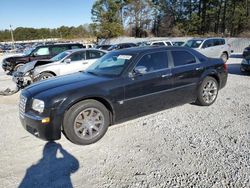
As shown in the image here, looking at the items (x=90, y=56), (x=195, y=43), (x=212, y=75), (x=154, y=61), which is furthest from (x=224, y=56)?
(x=154, y=61)

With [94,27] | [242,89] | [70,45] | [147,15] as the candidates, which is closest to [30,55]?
[70,45]

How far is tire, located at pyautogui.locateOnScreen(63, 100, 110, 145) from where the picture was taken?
12.9 ft

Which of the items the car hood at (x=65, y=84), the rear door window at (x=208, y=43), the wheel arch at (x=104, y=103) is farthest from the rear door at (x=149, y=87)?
the rear door window at (x=208, y=43)

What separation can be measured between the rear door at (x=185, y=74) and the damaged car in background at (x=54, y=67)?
202 inches

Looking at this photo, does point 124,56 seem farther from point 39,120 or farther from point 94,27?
point 94,27

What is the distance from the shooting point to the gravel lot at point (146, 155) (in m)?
3.02

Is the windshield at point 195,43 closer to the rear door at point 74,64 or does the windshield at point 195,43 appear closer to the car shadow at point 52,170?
the rear door at point 74,64

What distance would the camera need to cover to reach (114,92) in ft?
14.1

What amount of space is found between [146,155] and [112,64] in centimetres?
224

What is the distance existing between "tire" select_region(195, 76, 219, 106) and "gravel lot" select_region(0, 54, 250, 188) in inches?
24.1

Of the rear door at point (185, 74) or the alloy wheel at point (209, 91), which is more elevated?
the rear door at point (185, 74)

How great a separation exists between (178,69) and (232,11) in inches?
1820

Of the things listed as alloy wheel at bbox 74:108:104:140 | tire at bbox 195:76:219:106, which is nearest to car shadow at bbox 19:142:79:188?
alloy wheel at bbox 74:108:104:140

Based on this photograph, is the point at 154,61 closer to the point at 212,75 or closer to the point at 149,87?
the point at 149,87
